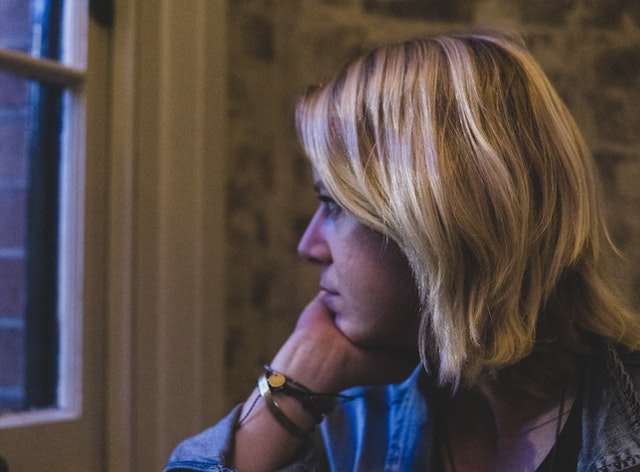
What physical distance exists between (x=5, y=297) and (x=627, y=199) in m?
1.70

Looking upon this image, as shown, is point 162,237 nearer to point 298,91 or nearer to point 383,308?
point 298,91

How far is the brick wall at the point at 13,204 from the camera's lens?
143cm

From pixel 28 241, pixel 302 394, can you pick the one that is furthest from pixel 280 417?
pixel 28 241

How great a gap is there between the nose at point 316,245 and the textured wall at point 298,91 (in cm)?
63

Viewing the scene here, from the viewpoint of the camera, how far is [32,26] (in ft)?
4.89

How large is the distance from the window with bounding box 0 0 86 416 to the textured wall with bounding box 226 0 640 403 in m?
0.43

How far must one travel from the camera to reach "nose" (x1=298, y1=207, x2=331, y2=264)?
3.89ft

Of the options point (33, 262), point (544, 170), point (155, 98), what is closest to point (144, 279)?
point (33, 262)

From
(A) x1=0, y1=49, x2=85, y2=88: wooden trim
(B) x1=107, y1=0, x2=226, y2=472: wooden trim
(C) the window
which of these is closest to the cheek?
(B) x1=107, y1=0, x2=226, y2=472: wooden trim

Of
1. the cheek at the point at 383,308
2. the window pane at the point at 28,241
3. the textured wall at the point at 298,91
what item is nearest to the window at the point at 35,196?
the window pane at the point at 28,241

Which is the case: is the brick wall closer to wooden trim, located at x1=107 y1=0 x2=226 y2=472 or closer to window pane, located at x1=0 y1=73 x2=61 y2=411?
window pane, located at x1=0 y1=73 x2=61 y2=411

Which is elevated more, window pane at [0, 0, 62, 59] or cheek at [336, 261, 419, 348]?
window pane at [0, 0, 62, 59]

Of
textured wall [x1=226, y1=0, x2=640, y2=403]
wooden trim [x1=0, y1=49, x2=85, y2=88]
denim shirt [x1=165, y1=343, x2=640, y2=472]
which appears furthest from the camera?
textured wall [x1=226, y1=0, x2=640, y2=403]

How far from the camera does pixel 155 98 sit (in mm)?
1607
